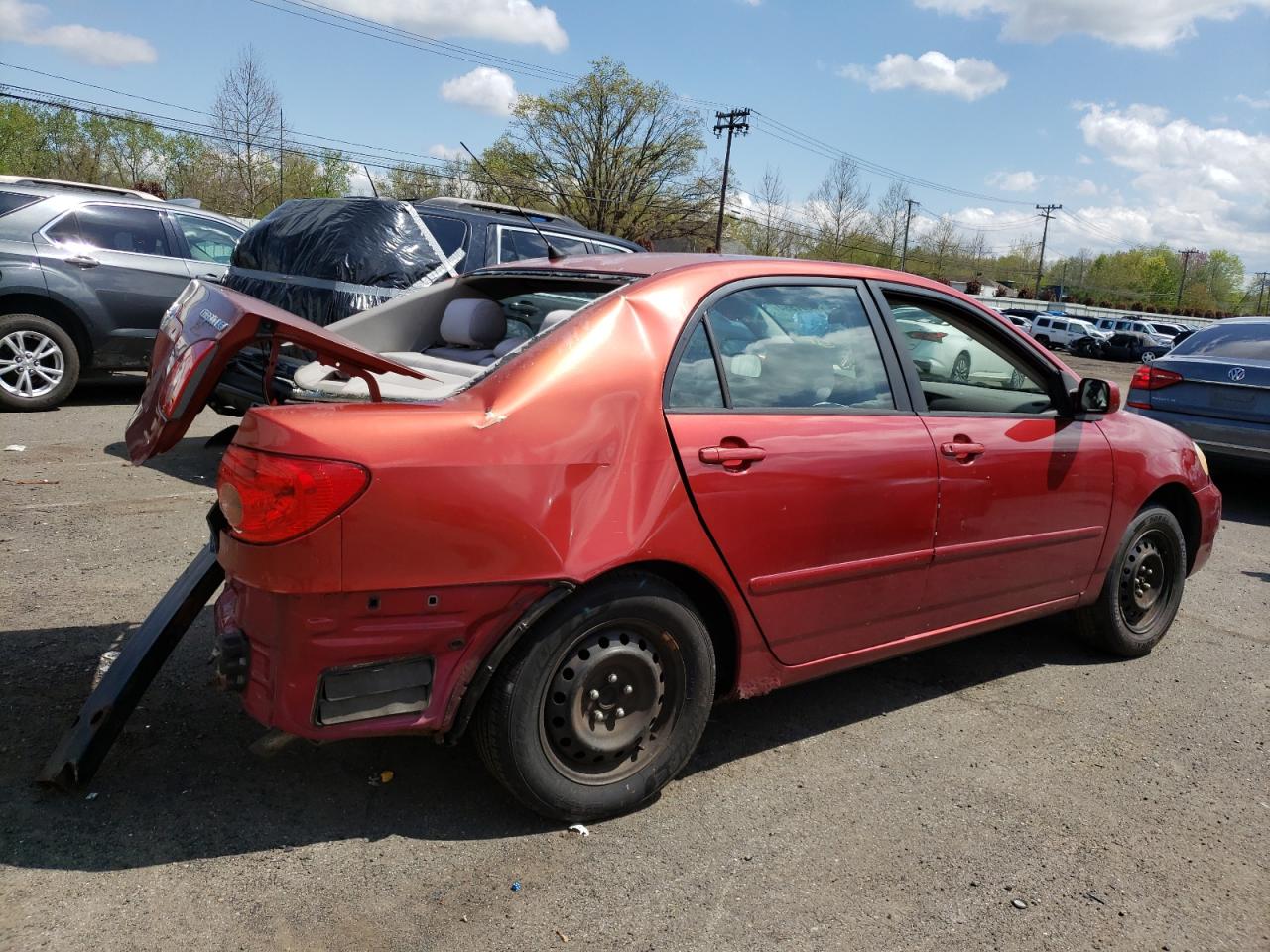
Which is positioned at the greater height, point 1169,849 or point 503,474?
point 503,474

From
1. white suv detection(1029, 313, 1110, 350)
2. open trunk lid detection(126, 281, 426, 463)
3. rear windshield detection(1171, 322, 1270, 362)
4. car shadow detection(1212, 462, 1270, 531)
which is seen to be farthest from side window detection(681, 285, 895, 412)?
white suv detection(1029, 313, 1110, 350)

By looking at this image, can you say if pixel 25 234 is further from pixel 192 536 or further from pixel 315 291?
pixel 192 536

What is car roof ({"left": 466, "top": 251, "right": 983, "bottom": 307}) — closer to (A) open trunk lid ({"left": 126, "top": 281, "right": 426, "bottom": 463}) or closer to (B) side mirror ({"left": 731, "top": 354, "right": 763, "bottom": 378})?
(B) side mirror ({"left": 731, "top": 354, "right": 763, "bottom": 378})

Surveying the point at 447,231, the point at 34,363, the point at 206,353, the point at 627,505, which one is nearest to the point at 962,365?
the point at 627,505

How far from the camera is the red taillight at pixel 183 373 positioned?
8.68ft

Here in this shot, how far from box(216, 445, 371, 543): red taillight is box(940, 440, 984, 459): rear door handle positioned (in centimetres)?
206

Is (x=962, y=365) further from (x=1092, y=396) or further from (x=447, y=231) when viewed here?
(x=447, y=231)

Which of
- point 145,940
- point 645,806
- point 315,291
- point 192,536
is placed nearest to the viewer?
point 145,940

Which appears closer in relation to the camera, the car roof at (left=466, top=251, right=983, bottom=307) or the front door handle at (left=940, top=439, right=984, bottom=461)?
the car roof at (left=466, top=251, right=983, bottom=307)

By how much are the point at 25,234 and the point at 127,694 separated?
7066 mm

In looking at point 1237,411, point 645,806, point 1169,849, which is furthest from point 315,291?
point 1237,411

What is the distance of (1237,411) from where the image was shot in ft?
26.6

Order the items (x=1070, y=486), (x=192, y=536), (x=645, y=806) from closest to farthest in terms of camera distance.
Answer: (x=645, y=806) < (x=1070, y=486) < (x=192, y=536)

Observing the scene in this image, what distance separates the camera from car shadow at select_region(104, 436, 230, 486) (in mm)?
6795
